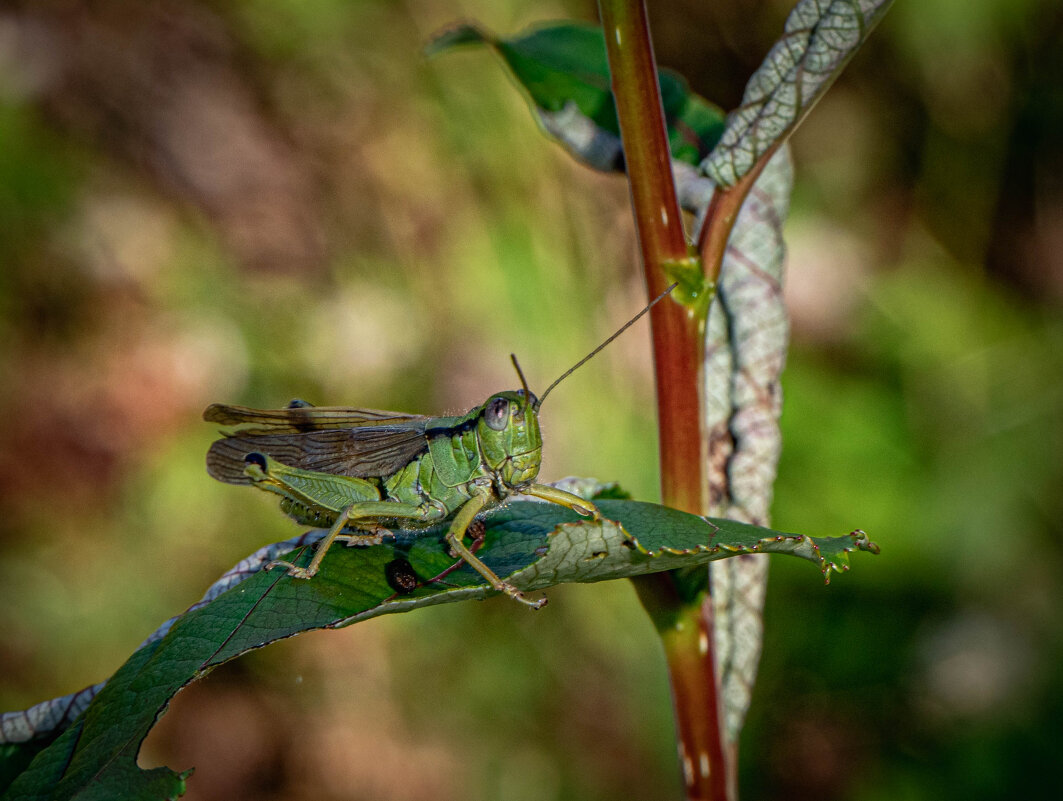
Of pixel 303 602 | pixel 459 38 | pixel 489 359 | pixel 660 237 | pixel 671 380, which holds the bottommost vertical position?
pixel 303 602

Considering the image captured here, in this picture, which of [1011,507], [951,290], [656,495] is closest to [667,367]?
[656,495]

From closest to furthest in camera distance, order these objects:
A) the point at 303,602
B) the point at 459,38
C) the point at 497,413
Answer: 1. the point at 303,602
2. the point at 459,38
3. the point at 497,413

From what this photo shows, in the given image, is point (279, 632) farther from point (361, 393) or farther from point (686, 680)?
point (361, 393)

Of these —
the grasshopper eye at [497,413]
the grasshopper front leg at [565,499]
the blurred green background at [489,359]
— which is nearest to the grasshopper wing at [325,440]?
the grasshopper eye at [497,413]

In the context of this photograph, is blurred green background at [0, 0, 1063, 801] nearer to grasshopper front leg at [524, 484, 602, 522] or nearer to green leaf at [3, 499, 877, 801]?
grasshopper front leg at [524, 484, 602, 522]

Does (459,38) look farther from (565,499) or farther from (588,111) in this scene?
(565,499)

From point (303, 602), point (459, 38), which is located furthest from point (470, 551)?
point (459, 38)

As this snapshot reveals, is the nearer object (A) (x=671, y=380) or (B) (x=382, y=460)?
(A) (x=671, y=380)
